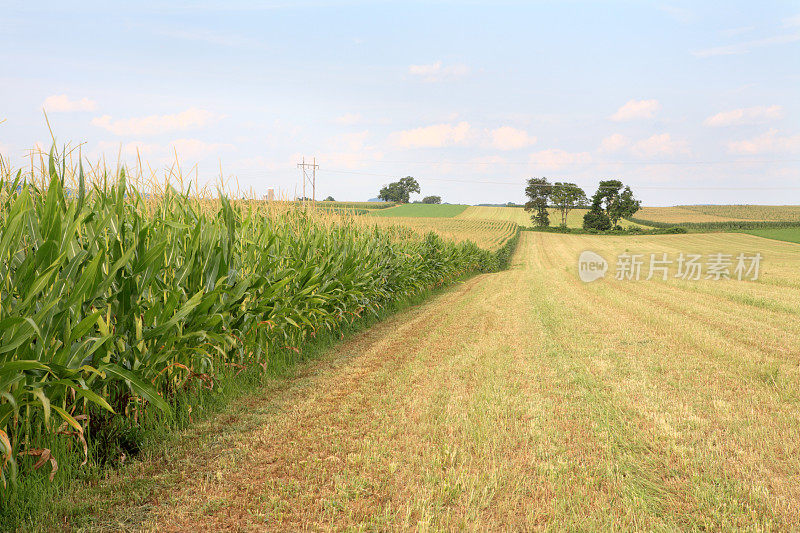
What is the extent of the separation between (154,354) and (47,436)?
2.73ft

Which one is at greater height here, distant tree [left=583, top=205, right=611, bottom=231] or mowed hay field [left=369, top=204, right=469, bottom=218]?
mowed hay field [left=369, top=204, right=469, bottom=218]

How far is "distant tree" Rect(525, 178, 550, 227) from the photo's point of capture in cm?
9038

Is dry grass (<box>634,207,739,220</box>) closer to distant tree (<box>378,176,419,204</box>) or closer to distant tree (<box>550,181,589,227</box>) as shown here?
distant tree (<box>550,181,589,227</box>)

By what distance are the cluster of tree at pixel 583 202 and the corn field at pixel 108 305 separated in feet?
265

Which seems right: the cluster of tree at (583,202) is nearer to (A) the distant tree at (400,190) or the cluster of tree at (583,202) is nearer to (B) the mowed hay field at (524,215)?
(B) the mowed hay field at (524,215)

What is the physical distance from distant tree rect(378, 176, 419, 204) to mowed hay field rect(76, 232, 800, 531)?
12565 centimetres

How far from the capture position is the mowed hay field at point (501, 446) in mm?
3025

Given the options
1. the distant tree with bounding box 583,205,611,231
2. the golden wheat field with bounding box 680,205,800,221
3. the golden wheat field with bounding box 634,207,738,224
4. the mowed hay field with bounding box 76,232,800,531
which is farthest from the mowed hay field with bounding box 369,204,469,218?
the mowed hay field with bounding box 76,232,800,531

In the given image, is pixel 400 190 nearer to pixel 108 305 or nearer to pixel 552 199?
pixel 552 199

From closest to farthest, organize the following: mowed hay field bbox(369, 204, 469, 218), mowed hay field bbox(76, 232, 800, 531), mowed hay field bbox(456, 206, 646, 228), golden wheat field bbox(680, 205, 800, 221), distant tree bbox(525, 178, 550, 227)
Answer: mowed hay field bbox(76, 232, 800, 531), golden wheat field bbox(680, 205, 800, 221), mowed hay field bbox(369, 204, 469, 218), mowed hay field bbox(456, 206, 646, 228), distant tree bbox(525, 178, 550, 227)

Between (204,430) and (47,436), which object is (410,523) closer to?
(204,430)

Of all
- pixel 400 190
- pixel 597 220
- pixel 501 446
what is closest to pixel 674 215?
pixel 597 220

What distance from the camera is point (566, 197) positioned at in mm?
90750

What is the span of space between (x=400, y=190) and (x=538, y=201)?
49793 mm
